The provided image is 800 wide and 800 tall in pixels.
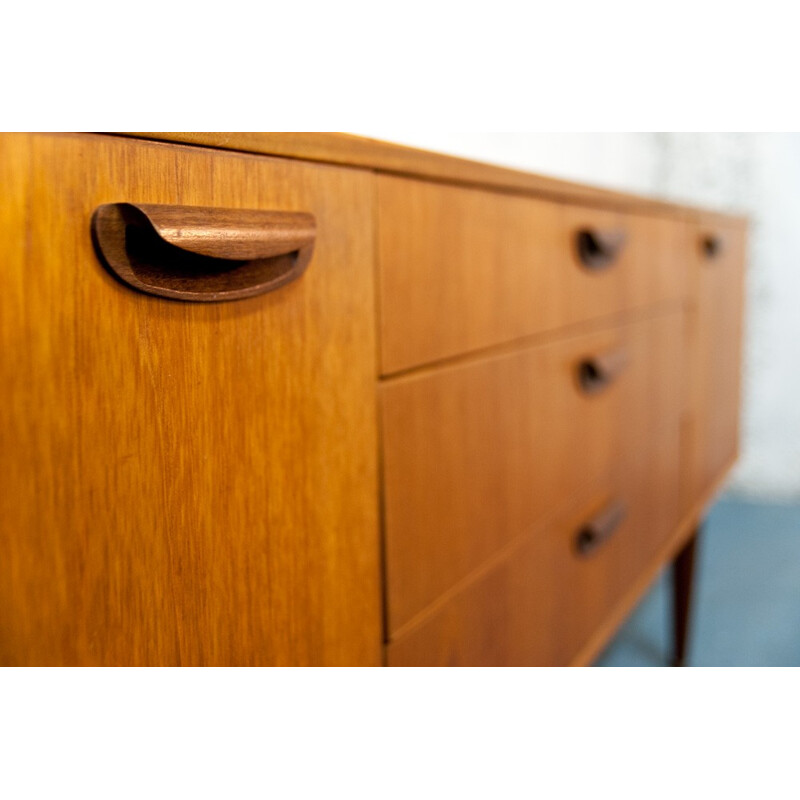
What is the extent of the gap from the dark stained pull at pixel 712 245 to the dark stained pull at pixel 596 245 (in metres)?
0.45

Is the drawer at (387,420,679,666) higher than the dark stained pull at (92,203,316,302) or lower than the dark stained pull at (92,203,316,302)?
lower

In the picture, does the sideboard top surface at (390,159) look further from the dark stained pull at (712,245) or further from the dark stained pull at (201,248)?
the dark stained pull at (712,245)

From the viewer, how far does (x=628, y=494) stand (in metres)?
0.97

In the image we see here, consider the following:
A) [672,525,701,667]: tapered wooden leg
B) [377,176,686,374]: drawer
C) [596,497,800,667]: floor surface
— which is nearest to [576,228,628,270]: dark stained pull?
[377,176,686,374]: drawer

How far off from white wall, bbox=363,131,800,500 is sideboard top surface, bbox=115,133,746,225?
1394mm

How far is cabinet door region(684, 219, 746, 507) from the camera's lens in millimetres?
1212

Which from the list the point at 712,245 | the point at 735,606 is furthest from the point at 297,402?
the point at 735,606

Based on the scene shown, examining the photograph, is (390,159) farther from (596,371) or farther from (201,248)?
(596,371)

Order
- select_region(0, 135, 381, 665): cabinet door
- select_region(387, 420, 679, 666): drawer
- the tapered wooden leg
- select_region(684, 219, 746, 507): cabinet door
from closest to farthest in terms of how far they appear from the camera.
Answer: select_region(0, 135, 381, 665): cabinet door < select_region(387, 420, 679, 666): drawer < select_region(684, 219, 746, 507): cabinet door < the tapered wooden leg

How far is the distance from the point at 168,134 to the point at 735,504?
7.05ft

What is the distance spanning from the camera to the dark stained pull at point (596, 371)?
0.80 m

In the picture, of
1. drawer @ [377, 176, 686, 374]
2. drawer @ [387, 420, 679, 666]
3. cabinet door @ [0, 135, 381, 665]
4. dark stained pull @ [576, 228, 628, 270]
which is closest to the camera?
cabinet door @ [0, 135, 381, 665]

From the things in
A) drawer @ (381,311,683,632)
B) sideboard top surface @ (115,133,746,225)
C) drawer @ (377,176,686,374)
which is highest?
sideboard top surface @ (115,133,746,225)

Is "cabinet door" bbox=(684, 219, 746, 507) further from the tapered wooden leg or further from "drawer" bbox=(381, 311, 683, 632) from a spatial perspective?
"drawer" bbox=(381, 311, 683, 632)
